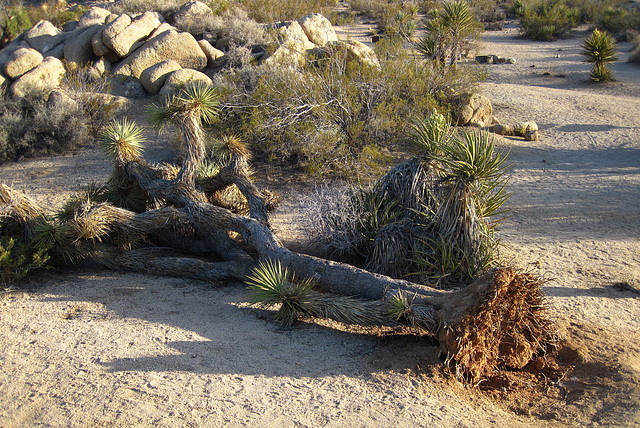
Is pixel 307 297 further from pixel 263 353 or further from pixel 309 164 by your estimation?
pixel 309 164

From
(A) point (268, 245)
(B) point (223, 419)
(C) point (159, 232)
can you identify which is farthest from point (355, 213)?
(B) point (223, 419)

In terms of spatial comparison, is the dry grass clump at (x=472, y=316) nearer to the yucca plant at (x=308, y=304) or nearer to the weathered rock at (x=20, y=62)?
the yucca plant at (x=308, y=304)

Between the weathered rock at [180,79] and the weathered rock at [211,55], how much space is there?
4.18 feet

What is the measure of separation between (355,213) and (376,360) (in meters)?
2.24

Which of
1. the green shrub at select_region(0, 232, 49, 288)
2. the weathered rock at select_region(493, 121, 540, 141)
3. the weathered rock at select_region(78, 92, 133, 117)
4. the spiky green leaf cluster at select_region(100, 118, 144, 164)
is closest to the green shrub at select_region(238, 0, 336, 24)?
the weathered rock at select_region(78, 92, 133, 117)

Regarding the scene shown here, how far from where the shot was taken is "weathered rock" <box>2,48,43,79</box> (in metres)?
14.1

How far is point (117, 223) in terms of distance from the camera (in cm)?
654

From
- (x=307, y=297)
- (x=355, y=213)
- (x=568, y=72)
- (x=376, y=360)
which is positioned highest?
(x=568, y=72)

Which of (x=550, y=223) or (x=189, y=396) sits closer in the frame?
(x=189, y=396)

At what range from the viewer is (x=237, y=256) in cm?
655

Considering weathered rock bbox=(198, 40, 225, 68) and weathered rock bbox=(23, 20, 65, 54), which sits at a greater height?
weathered rock bbox=(23, 20, 65, 54)

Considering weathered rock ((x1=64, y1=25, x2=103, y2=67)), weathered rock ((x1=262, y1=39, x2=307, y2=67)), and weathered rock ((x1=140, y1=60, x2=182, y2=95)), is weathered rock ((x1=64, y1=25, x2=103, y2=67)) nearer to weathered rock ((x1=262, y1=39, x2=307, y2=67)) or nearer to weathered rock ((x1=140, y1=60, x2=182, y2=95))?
weathered rock ((x1=140, y1=60, x2=182, y2=95))

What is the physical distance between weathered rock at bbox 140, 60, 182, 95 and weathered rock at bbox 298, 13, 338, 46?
154 inches

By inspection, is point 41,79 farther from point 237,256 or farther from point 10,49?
point 237,256
